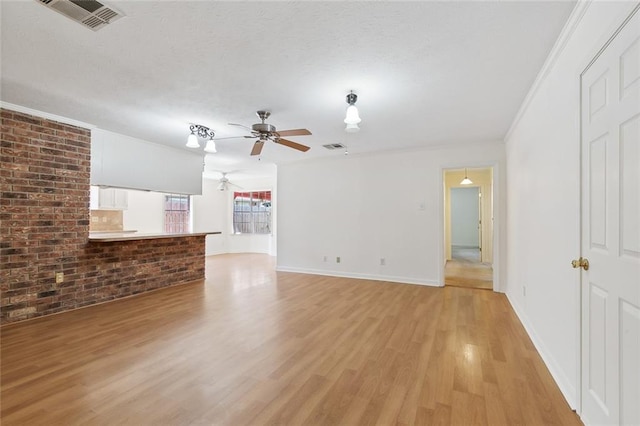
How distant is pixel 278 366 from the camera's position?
2.26m

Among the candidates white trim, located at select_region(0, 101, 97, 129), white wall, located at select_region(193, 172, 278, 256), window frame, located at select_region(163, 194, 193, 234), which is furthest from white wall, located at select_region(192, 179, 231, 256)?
white trim, located at select_region(0, 101, 97, 129)

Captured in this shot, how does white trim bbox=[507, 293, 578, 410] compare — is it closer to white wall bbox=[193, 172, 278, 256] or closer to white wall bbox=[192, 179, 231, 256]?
white wall bbox=[193, 172, 278, 256]

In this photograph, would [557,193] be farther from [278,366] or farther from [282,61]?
[278,366]

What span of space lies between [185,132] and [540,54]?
166 inches

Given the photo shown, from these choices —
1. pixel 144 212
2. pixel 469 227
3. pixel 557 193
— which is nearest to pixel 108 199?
pixel 144 212

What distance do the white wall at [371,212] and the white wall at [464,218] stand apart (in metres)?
6.90

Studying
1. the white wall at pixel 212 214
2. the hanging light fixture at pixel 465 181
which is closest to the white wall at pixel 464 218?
the hanging light fixture at pixel 465 181

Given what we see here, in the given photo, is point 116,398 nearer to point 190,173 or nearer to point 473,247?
point 190,173

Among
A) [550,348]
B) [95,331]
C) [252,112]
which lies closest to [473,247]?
[550,348]

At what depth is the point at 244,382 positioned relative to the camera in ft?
6.70

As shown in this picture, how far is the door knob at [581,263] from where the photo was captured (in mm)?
1629

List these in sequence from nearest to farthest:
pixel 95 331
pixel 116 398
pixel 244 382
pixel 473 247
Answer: pixel 116 398 < pixel 244 382 < pixel 95 331 < pixel 473 247

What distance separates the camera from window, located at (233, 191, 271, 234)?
9648 millimetres

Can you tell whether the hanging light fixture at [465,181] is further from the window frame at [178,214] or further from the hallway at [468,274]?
the window frame at [178,214]
